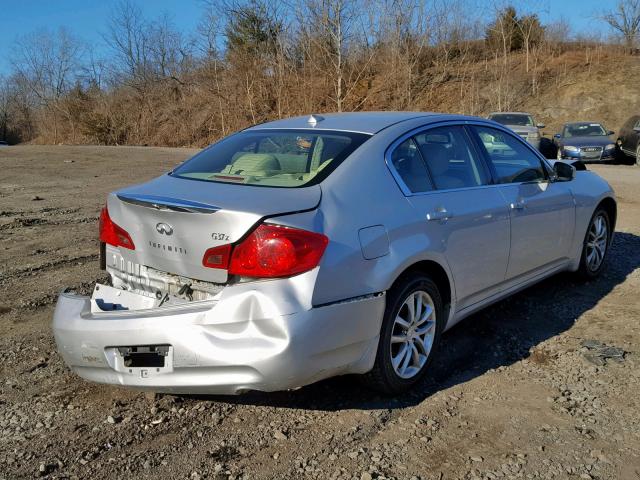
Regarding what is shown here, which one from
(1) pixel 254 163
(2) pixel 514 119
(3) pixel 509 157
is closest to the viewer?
(1) pixel 254 163

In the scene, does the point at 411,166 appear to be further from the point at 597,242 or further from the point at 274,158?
the point at 597,242

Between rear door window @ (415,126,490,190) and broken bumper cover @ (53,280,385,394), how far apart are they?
1.12 meters

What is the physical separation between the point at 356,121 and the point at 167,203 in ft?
4.84

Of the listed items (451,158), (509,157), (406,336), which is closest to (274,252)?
(406,336)

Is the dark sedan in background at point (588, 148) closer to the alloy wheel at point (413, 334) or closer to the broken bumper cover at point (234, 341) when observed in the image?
the alloy wheel at point (413, 334)

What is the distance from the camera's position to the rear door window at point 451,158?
13.2 feet

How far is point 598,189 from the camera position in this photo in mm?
5832

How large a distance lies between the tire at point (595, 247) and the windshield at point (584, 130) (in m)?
16.5

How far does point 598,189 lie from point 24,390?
196 inches

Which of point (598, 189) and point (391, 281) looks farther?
point (598, 189)

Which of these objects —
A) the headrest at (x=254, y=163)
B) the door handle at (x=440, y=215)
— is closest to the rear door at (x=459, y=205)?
the door handle at (x=440, y=215)

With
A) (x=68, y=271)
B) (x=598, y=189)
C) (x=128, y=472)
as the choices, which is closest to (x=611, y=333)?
(x=598, y=189)

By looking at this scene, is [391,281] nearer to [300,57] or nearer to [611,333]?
[611,333]

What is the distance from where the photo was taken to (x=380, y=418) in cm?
339
